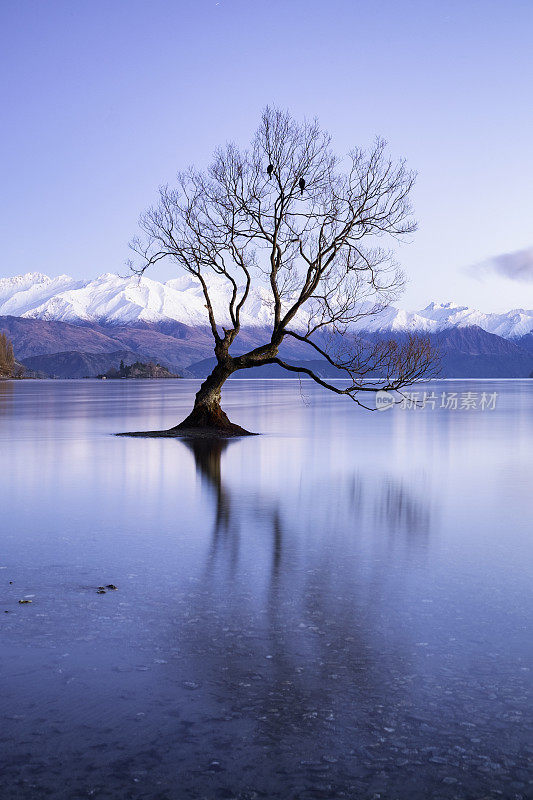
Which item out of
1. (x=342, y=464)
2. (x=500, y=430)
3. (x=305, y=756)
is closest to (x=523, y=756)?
(x=305, y=756)

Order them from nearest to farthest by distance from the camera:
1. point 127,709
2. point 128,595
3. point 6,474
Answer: point 127,709 → point 128,595 → point 6,474

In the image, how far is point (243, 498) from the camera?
17.0 meters

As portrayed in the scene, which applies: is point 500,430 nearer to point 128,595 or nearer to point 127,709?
point 128,595

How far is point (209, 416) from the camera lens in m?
35.7

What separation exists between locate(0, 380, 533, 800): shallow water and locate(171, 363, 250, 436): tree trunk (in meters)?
17.9

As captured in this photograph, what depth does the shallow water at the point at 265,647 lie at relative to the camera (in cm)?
504

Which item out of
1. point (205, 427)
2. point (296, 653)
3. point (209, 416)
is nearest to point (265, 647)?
point (296, 653)

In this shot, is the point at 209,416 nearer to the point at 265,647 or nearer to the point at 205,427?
the point at 205,427

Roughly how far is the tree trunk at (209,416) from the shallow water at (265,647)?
1793 cm

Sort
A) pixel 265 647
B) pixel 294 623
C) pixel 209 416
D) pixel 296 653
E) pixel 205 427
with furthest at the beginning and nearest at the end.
A: pixel 209 416, pixel 205 427, pixel 294 623, pixel 265 647, pixel 296 653

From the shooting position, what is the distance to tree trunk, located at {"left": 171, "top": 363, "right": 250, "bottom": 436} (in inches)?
1359

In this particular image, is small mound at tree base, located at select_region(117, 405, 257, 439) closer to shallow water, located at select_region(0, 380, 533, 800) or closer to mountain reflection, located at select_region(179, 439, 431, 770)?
shallow water, located at select_region(0, 380, 533, 800)

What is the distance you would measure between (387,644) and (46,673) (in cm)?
300

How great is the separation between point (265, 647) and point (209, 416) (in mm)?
28783
